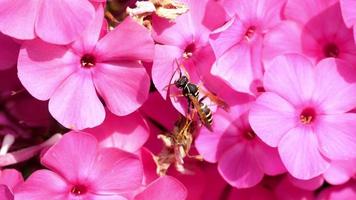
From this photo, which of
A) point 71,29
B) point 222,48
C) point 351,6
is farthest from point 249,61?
point 71,29

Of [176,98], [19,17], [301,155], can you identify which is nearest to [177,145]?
[176,98]

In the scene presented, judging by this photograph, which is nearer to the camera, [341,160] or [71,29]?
[71,29]

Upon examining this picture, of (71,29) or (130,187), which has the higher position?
(71,29)

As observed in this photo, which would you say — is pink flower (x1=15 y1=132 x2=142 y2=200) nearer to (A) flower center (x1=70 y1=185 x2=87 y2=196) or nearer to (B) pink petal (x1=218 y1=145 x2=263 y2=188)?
(A) flower center (x1=70 y1=185 x2=87 y2=196)

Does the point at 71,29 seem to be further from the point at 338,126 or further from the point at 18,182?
the point at 338,126

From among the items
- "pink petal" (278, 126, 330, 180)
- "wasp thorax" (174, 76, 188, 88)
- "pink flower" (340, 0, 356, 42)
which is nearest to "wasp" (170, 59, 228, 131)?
"wasp thorax" (174, 76, 188, 88)
